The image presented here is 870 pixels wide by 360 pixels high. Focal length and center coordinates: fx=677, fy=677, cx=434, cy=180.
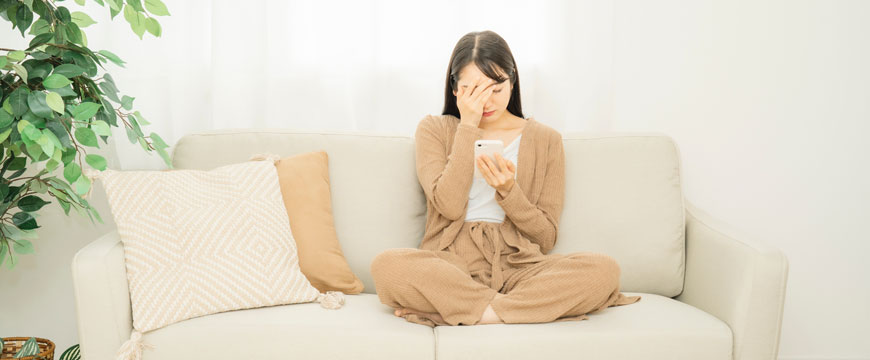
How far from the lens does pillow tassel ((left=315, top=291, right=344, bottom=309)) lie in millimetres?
1577

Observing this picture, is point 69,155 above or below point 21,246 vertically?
above

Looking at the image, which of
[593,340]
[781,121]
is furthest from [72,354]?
[781,121]

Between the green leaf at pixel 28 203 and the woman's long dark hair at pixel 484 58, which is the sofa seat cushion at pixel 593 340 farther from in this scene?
the green leaf at pixel 28 203

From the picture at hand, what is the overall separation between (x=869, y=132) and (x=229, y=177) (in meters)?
2.05

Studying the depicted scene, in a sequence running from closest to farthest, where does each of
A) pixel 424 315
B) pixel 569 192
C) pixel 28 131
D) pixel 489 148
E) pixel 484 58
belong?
pixel 28 131, pixel 424 315, pixel 489 148, pixel 484 58, pixel 569 192

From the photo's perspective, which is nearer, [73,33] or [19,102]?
[19,102]

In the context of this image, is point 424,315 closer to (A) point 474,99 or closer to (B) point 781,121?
(A) point 474,99

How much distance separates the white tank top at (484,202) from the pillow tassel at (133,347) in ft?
2.80

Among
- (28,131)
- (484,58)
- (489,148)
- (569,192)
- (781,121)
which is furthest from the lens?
(781,121)

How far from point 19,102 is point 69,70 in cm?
12

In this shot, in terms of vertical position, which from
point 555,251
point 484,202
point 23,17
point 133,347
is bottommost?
point 133,347

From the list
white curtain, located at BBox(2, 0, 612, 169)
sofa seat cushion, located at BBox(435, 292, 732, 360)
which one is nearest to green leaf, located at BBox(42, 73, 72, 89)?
white curtain, located at BBox(2, 0, 612, 169)

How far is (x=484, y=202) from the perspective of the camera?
72.6 inches

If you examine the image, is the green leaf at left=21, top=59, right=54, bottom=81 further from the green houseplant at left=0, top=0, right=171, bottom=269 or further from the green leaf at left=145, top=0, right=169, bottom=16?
the green leaf at left=145, top=0, right=169, bottom=16
